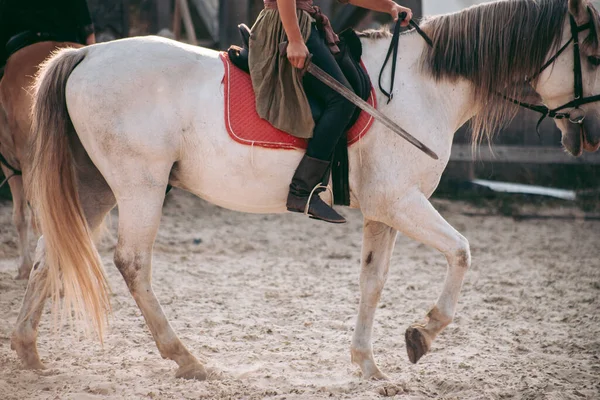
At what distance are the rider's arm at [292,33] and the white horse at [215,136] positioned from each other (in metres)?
0.45

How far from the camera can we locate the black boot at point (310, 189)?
336 cm

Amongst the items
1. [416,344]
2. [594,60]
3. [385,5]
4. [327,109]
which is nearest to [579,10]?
[594,60]

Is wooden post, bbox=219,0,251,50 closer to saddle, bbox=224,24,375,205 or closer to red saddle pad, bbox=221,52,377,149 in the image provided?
saddle, bbox=224,24,375,205

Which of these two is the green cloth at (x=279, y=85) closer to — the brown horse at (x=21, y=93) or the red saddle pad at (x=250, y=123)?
the red saddle pad at (x=250, y=123)

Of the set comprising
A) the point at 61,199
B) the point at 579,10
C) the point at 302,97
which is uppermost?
the point at 579,10

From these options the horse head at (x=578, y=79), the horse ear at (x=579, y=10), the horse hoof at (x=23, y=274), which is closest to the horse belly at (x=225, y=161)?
the horse head at (x=578, y=79)

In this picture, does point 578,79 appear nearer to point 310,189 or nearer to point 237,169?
point 310,189

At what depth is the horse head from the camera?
11.3ft

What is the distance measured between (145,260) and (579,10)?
2562 mm

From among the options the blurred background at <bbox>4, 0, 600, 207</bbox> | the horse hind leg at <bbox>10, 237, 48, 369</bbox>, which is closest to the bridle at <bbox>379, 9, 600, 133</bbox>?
the horse hind leg at <bbox>10, 237, 48, 369</bbox>

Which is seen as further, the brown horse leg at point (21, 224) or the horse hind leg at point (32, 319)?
the brown horse leg at point (21, 224)

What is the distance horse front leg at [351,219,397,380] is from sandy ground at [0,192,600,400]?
0.20m

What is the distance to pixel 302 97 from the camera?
3.35m

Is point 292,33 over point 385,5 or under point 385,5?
under
